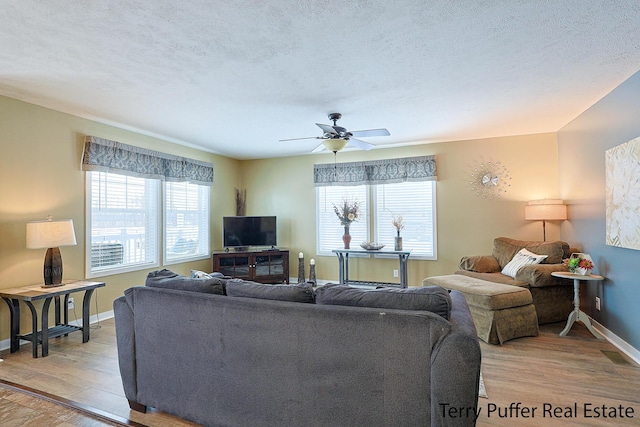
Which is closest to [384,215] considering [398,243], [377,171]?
Result: [398,243]

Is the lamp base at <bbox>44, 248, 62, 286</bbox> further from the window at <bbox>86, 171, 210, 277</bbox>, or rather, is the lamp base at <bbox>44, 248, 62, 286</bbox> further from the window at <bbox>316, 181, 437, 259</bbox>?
the window at <bbox>316, 181, 437, 259</bbox>

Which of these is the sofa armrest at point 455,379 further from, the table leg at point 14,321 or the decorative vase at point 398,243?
the decorative vase at point 398,243

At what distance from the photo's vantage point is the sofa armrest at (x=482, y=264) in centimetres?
479

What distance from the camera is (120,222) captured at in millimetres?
4672

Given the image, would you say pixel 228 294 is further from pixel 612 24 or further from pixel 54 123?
pixel 54 123

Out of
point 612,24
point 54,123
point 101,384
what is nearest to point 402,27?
point 612,24

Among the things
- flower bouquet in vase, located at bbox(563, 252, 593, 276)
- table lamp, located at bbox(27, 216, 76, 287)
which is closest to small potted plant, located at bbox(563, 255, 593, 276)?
flower bouquet in vase, located at bbox(563, 252, 593, 276)

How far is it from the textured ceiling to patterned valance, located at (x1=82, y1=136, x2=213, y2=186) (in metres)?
0.37

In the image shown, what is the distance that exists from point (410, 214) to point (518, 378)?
330cm

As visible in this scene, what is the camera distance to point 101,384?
106 inches

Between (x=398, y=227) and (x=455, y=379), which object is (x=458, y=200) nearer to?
(x=398, y=227)

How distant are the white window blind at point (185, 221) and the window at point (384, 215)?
79.8 inches

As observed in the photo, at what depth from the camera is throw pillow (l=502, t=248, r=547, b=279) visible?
4.26 metres

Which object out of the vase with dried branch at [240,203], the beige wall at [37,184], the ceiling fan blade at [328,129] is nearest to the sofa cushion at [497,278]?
the ceiling fan blade at [328,129]
